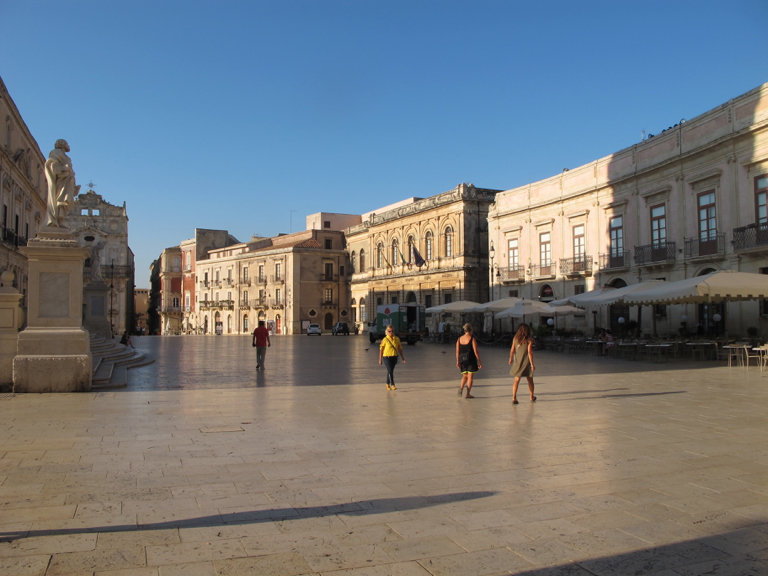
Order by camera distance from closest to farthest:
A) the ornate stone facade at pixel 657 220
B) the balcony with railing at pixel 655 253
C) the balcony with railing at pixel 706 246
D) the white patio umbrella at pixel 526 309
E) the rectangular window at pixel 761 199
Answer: the rectangular window at pixel 761 199
the ornate stone facade at pixel 657 220
the balcony with railing at pixel 706 246
the balcony with railing at pixel 655 253
the white patio umbrella at pixel 526 309

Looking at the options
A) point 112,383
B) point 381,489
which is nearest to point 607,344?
point 112,383

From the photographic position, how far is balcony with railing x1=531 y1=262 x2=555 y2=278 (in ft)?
114

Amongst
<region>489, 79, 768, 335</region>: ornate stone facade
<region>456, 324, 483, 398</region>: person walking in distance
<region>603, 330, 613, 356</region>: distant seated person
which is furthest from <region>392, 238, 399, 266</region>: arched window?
<region>456, 324, 483, 398</region>: person walking in distance

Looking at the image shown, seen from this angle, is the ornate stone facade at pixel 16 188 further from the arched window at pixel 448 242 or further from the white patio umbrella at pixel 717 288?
the arched window at pixel 448 242

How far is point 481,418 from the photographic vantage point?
8992mm

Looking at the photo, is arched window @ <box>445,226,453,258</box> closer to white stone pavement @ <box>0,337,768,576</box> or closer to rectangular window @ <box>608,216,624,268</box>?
rectangular window @ <box>608,216,624,268</box>

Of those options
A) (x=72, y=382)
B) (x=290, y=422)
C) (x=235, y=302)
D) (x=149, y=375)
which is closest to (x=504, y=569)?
(x=290, y=422)

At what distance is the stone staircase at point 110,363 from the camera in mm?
12343

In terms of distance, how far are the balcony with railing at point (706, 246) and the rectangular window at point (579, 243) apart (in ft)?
23.6

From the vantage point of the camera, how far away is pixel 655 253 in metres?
27.7

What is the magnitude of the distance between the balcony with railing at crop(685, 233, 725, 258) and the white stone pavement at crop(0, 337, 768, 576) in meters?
16.7

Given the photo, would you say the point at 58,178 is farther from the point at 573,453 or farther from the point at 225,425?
the point at 573,453

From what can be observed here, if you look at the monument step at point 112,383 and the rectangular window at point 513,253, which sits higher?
the rectangular window at point 513,253

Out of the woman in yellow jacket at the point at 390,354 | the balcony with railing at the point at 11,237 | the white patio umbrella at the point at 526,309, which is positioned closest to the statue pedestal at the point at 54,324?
the woman in yellow jacket at the point at 390,354
